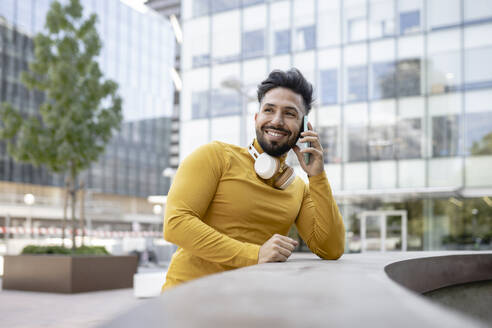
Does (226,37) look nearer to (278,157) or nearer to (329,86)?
(329,86)

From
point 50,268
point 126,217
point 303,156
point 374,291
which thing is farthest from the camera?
point 126,217

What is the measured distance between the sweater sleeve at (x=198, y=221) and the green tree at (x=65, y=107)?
466 inches

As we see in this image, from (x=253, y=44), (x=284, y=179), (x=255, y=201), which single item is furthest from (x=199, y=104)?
(x=255, y=201)

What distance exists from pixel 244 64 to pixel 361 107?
6540mm

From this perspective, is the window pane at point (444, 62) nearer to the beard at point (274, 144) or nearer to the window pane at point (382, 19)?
the window pane at point (382, 19)

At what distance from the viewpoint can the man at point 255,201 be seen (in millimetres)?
2025

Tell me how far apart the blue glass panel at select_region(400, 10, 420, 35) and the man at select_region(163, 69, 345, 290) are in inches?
837

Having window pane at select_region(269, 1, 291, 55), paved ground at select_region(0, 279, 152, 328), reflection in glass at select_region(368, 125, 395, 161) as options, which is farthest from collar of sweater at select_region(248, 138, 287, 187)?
window pane at select_region(269, 1, 291, 55)

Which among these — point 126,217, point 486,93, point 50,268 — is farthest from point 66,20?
point 126,217

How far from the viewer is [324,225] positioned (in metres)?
2.38

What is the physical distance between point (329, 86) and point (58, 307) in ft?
56.1

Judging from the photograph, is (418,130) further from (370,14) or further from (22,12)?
(22,12)

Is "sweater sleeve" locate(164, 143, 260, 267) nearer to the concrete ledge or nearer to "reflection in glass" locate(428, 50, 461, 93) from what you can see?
the concrete ledge

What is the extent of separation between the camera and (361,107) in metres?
22.8
